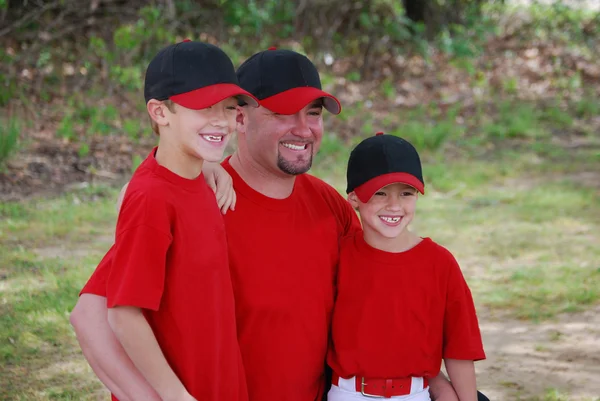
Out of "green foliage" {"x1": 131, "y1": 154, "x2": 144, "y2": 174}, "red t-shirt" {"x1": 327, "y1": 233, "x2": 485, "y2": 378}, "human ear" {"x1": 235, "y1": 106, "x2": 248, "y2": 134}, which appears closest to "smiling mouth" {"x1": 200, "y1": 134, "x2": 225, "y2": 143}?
"human ear" {"x1": 235, "y1": 106, "x2": 248, "y2": 134}

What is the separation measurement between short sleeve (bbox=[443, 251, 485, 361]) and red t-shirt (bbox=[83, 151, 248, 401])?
30.6 inches

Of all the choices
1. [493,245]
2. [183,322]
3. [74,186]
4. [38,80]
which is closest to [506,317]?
[493,245]

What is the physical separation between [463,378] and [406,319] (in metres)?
0.30

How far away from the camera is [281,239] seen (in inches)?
111

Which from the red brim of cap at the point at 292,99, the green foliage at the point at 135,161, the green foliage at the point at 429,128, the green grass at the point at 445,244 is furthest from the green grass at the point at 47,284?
the green foliage at the point at 429,128

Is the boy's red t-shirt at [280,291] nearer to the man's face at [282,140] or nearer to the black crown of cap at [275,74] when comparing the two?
the man's face at [282,140]

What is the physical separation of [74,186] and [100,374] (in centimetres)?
535

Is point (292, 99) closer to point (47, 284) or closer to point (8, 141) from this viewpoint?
point (47, 284)

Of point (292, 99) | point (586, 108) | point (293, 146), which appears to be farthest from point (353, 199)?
point (586, 108)

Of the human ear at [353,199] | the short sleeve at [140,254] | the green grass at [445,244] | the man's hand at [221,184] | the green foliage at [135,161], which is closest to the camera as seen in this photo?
Answer: the short sleeve at [140,254]

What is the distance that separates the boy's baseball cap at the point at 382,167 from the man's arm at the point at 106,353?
3.27ft

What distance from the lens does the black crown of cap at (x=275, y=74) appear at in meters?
2.89

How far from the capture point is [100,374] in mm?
2426

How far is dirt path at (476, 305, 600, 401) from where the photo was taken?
4.27 m
